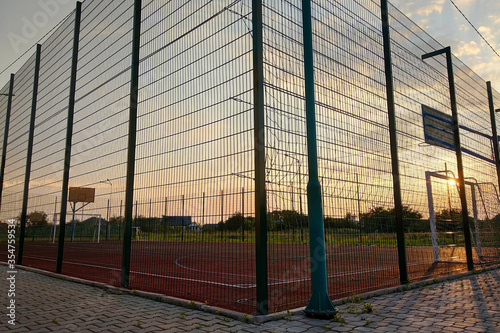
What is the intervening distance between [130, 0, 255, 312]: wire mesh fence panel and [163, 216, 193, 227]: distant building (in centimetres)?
2

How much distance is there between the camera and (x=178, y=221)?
19.9ft

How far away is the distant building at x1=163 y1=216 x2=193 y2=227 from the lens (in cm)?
584

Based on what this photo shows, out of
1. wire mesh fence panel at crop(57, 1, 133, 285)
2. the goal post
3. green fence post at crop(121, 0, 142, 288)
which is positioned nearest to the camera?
green fence post at crop(121, 0, 142, 288)

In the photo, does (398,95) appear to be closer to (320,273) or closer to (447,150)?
(447,150)

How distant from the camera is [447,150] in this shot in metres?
10.3

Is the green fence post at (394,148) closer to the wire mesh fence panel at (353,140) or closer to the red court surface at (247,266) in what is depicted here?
the wire mesh fence panel at (353,140)

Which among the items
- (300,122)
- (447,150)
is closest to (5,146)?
(300,122)

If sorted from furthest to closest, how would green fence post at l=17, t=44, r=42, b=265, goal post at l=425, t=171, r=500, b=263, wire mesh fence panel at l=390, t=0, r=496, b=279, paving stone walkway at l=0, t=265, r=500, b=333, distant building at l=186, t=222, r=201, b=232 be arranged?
1. green fence post at l=17, t=44, r=42, b=265
2. goal post at l=425, t=171, r=500, b=263
3. wire mesh fence panel at l=390, t=0, r=496, b=279
4. distant building at l=186, t=222, r=201, b=232
5. paving stone walkway at l=0, t=265, r=500, b=333

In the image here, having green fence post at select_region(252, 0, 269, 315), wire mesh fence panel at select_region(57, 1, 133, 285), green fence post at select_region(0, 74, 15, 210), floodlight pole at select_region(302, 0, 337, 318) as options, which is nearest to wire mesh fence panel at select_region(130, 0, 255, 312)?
green fence post at select_region(252, 0, 269, 315)

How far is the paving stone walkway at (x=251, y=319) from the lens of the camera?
4.11 metres

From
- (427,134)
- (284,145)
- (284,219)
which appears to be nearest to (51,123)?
(284,145)

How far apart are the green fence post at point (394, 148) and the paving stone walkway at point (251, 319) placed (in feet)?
2.04

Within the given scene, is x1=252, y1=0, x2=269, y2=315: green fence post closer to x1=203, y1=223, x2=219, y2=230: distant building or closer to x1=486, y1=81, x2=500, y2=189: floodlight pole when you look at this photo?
x1=203, y1=223, x2=219, y2=230: distant building

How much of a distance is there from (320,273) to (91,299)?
3.97 metres
